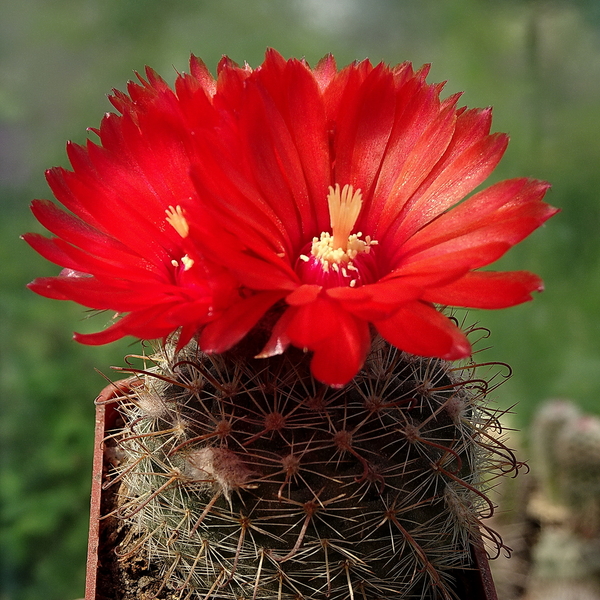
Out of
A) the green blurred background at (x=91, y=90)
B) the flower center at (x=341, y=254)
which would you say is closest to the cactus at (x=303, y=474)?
the flower center at (x=341, y=254)

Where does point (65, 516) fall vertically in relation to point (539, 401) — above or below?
above

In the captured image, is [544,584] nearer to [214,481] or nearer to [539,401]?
[539,401]

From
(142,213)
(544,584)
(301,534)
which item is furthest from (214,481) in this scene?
(544,584)

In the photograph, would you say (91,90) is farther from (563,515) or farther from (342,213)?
(563,515)

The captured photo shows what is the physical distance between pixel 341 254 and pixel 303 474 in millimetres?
151

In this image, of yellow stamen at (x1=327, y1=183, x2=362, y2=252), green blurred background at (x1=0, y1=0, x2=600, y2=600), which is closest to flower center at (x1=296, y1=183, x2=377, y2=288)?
yellow stamen at (x1=327, y1=183, x2=362, y2=252)

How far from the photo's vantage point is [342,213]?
481 millimetres

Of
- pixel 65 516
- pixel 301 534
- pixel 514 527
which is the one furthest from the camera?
pixel 514 527

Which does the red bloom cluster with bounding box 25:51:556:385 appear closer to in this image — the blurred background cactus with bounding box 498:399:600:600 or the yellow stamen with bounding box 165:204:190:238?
the yellow stamen with bounding box 165:204:190:238

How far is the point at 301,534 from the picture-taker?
46cm

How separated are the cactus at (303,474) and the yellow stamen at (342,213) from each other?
0.08 m

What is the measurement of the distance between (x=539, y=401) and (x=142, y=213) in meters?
1.38

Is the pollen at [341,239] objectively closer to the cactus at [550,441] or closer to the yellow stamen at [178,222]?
the yellow stamen at [178,222]

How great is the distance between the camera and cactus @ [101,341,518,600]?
1.54 feet
